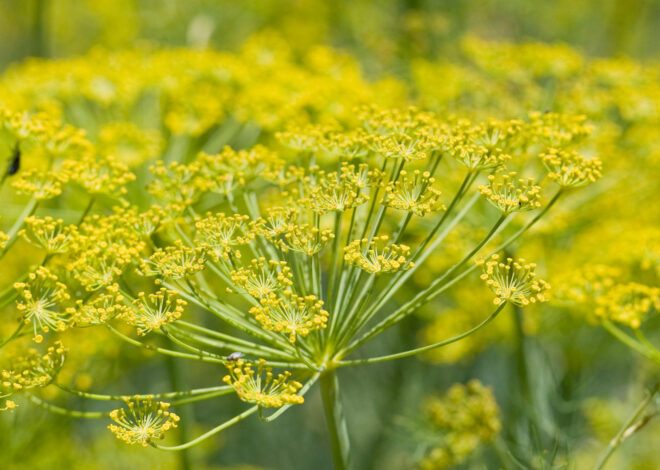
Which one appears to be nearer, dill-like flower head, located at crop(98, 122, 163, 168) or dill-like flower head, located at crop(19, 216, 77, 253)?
dill-like flower head, located at crop(19, 216, 77, 253)

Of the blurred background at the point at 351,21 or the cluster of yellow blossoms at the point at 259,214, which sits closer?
the cluster of yellow blossoms at the point at 259,214

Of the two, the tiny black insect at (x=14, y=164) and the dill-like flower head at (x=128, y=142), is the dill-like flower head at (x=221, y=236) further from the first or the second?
the dill-like flower head at (x=128, y=142)

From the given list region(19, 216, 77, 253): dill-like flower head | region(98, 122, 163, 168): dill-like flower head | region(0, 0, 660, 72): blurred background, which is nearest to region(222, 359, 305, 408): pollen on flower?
region(19, 216, 77, 253): dill-like flower head

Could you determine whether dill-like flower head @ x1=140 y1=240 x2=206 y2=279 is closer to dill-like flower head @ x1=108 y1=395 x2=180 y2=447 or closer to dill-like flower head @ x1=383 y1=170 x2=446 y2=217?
dill-like flower head @ x1=108 y1=395 x2=180 y2=447

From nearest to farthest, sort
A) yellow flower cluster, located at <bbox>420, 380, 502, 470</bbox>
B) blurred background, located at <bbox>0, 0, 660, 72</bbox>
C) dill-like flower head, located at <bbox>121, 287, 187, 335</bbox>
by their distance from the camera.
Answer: dill-like flower head, located at <bbox>121, 287, 187, 335</bbox> → yellow flower cluster, located at <bbox>420, 380, 502, 470</bbox> → blurred background, located at <bbox>0, 0, 660, 72</bbox>

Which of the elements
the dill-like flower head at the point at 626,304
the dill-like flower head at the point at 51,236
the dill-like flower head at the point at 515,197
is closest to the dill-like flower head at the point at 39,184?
the dill-like flower head at the point at 51,236

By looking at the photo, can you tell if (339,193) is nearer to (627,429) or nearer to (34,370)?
(34,370)
